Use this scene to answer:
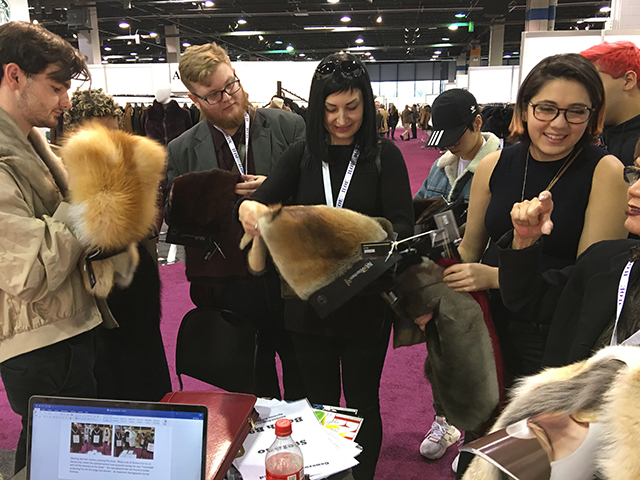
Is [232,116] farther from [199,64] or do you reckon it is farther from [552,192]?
[552,192]

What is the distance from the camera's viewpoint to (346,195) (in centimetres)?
159

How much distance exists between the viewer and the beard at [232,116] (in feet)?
6.23

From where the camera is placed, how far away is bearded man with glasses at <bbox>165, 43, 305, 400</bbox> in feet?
5.83

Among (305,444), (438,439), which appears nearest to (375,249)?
(305,444)

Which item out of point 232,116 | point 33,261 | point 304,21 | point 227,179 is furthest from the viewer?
point 304,21

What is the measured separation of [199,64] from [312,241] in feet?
2.94

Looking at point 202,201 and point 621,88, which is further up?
point 621,88

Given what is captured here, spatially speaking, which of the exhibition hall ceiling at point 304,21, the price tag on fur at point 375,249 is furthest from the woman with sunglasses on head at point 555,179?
the exhibition hall ceiling at point 304,21

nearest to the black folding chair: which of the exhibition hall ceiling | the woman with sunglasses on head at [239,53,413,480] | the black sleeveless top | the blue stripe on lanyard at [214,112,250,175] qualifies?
the woman with sunglasses on head at [239,53,413,480]

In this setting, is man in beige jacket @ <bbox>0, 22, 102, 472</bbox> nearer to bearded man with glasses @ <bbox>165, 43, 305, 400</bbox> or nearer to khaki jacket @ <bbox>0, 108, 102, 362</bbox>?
khaki jacket @ <bbox>0, 108, 102, 362</bbox>

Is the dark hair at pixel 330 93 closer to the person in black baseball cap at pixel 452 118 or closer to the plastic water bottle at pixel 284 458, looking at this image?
the person in black baseball cap at pixel 452 118

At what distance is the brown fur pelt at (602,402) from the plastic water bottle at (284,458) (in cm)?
33

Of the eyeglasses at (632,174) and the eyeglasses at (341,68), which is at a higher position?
the eyeglasses at (341,68)

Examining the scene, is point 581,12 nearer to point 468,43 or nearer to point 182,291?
point 468,43
